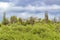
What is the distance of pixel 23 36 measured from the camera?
1007 inches

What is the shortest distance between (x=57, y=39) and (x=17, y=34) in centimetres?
525

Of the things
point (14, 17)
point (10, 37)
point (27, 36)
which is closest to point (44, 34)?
point (27, 36)

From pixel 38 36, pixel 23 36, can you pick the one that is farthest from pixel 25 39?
pixel 38 36

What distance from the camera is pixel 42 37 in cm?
2714

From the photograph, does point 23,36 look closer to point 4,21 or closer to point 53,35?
point 53,35

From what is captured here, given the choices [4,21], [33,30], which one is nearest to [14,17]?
[4,21]

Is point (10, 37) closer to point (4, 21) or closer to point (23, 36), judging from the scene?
point (23, 36)

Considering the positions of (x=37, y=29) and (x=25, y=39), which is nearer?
(x=25, y=39)

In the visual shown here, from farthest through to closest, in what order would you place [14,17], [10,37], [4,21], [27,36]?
[14,17]
[4,21]
[27,36]
[10,37]

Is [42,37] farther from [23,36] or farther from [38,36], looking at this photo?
[23,36]

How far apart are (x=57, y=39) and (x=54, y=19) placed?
125 feet

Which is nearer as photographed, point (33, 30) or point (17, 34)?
point (17, 34)

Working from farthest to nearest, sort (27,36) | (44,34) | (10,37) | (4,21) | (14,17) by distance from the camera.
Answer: (14,17)
(4,21)
(44,34)
(27,36)
(10,37)

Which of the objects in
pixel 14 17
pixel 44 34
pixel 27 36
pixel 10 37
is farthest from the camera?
pixel 14 17
